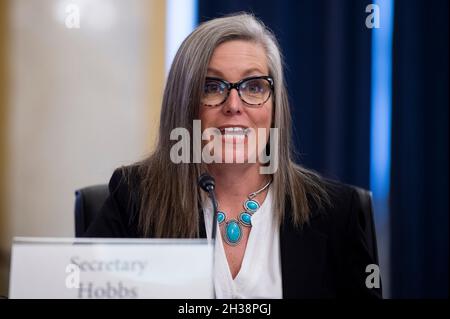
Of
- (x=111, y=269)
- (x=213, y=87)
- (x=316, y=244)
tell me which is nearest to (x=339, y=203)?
(x=316, y=244)

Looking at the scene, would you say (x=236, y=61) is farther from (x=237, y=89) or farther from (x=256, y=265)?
(x=256, y=265)

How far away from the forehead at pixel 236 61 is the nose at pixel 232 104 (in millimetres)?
31

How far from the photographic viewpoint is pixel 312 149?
1.77m

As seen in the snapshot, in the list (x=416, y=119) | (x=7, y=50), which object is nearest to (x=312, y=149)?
(x=416, y=119)

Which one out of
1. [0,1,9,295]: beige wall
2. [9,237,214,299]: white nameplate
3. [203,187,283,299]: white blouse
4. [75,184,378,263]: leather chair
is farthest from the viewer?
[0,1,9,295]: beige wall

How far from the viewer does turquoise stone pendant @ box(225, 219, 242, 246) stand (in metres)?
0.99

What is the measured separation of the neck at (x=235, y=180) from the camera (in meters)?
1.08

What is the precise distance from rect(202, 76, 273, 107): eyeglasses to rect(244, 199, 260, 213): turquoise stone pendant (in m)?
0.20

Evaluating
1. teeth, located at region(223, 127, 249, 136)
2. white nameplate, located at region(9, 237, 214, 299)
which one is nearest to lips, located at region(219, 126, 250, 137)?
teeth, located at region(223, 127, 249, 136)

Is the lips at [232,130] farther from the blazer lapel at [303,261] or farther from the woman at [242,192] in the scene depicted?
the blazer lapel at [303,261]

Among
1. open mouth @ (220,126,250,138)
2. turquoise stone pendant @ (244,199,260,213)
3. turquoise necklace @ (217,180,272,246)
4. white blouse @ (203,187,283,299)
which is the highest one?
open mouth @ (220,126,250,138)

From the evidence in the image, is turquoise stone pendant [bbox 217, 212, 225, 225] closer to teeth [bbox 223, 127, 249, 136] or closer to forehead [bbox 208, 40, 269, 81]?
teeth [bbox 223, 127, 249, 136]

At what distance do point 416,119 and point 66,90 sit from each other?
1194 millimetres

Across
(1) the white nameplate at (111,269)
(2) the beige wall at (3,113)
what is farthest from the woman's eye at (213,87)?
(2) the beige wall at (3,113)
